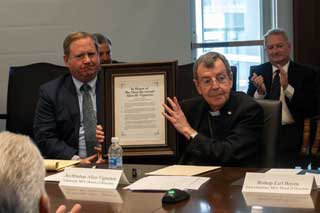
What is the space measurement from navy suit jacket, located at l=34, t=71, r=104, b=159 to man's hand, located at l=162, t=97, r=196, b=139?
659 mm

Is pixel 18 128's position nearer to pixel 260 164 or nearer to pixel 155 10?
pixel 155 10

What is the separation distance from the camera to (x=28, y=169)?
3.33ft

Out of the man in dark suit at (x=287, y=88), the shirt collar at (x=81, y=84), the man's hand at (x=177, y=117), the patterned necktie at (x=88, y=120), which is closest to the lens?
the man's hand at (x=177, y=117)

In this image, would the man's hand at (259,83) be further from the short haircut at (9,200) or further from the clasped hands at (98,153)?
the short haircut at (9,200)

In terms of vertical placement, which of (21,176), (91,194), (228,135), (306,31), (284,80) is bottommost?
(91,194)

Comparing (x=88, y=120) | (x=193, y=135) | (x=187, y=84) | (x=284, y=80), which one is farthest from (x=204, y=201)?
(x=284, y=80)

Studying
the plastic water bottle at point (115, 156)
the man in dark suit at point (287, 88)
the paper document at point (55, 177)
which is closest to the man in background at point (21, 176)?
the paper document at point (55, 177)

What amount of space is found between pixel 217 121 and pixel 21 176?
1.89 m

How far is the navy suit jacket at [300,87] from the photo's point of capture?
4094mm

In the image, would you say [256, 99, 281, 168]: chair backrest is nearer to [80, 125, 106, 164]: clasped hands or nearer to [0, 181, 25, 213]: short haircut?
[80, 125, 106, 164]: clasped hands

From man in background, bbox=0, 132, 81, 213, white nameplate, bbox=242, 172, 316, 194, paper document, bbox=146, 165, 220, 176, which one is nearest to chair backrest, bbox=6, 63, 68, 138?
paper document, bbox=146, 165, 220, 176

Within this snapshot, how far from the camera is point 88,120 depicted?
340cm

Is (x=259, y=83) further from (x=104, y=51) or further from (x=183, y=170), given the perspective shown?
(x=183, y=170)

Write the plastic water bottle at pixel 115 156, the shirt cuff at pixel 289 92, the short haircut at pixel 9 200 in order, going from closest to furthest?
the short haircut at pixel 9 200, the plastic water bottle at pixel 115 156, the shirt cuff at pixel 289 92
